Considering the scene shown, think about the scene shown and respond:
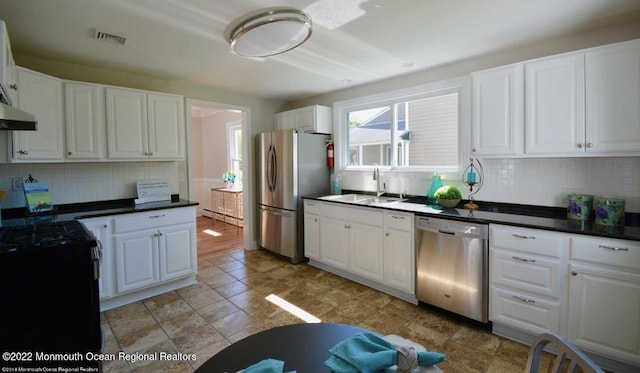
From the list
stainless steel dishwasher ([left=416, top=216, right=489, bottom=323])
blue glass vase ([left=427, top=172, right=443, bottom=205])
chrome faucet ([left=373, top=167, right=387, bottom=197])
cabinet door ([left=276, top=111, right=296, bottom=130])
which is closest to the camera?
stainless steel dishwasher ([left=416, top=216, right=489, bottom=323])

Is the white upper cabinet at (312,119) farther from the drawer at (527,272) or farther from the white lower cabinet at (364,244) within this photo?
the drawer at (527,272)

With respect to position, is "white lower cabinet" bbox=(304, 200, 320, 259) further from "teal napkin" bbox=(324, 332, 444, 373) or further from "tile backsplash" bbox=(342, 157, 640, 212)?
"teal napkin" bbox=(324, 332, 444, 373)

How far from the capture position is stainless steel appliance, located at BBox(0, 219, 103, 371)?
168 cm

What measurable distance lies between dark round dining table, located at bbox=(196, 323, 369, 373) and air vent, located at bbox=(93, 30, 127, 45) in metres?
2.69

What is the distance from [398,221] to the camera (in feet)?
10.0

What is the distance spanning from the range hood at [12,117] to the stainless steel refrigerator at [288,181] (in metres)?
2.60

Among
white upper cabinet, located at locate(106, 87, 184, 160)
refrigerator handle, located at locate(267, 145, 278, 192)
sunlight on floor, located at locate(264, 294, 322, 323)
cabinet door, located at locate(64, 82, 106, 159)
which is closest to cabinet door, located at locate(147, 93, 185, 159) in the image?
→ white upper cabinet, located at locate(106, 87, 184, 160)

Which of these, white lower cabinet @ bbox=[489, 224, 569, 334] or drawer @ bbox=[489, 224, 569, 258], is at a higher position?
drawer @ bbox=[489, 224, 569, 258]

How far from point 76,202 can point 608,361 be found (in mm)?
4891

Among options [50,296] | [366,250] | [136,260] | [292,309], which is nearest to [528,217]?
[366,250]

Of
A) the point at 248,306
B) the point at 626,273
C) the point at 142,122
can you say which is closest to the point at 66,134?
the point at 142,122

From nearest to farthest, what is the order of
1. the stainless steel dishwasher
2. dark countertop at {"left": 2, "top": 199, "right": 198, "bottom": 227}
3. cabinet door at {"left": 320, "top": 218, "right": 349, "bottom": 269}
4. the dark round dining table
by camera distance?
the dark round dining table, the stainless steel dishwasher, dark countertop at {"left": 2, "top": 199, "right": 198, "bottom": 227}, cabinet door at {"left": 320, "top": 218, "right": 349, "bottom": 269}

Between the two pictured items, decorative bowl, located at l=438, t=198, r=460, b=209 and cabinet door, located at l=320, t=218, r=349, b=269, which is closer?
decorative bowl, located at l=438, t=198, r=460, b=209

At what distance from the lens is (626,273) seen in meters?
1.92
